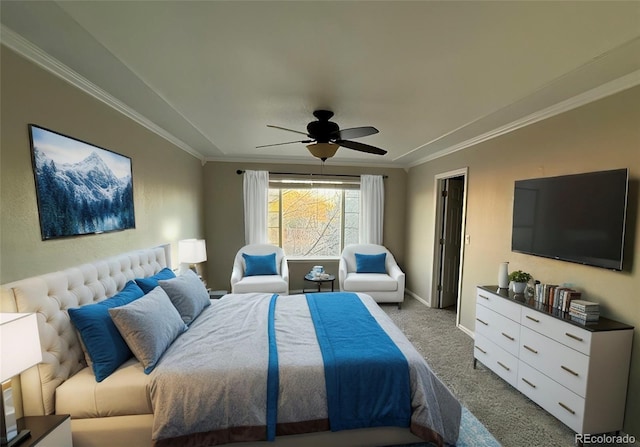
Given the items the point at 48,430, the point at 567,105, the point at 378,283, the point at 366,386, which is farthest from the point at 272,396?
the point at 567,105

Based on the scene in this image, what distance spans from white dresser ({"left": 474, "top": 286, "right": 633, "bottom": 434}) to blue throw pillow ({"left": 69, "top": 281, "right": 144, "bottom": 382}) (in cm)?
300

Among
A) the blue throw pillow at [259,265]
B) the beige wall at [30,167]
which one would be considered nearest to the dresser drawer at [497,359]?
the blue throw pillow at [259,265]

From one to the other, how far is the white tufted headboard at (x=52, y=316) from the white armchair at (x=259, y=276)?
2.08m

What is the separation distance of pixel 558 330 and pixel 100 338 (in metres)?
3.09

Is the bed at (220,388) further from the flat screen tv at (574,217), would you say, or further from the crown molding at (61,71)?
the flat screen tv at (574,217)

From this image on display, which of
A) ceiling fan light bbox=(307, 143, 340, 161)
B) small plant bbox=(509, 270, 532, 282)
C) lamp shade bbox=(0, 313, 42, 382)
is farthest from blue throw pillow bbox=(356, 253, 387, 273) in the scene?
lamp shade bbox=(0, 313, 42, 382)

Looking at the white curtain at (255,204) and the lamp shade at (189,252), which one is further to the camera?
the white curtain at (255,204)

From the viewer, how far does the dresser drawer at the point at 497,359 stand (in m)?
2.35

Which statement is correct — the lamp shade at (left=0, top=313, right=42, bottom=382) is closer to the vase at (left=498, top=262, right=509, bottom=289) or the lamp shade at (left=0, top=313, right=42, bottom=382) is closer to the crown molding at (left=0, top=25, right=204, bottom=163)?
the crown molding at (left=0, top=25, right=204, bottom=163)

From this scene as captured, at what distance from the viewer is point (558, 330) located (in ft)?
6.47

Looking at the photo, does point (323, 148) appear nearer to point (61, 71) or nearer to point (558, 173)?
point (61, 71)

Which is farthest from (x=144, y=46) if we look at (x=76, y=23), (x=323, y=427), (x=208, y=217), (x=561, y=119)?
(x=208, y=217)

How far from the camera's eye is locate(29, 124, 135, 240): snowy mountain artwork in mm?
1665

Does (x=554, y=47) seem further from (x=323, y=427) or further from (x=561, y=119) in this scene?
(x=323, y=427)
